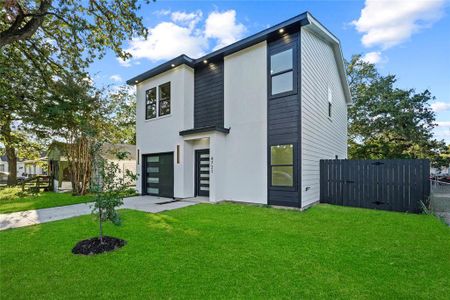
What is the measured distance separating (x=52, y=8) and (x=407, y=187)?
41.3ft

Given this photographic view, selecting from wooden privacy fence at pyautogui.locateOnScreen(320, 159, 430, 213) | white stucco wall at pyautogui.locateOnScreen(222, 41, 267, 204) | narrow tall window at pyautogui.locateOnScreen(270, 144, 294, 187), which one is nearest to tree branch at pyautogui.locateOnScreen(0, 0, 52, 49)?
white stucco wall at pyautogui.locateOnScreen(222, 41, 267, 204)

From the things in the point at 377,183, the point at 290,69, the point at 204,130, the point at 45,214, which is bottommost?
the point at 45,214

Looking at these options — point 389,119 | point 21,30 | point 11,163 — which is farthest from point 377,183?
point 11,163

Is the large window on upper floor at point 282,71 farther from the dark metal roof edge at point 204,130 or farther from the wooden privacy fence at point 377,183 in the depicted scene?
the wooden privacy fence at point 377,183

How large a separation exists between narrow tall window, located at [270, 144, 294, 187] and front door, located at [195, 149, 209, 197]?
2923mm

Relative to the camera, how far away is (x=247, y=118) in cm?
862

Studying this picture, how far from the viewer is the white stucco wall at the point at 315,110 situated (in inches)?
299

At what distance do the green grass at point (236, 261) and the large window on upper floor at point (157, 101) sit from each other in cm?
604

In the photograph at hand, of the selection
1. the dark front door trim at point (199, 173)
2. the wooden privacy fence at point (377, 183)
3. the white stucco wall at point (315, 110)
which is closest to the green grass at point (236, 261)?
the wooden privacy fence at point (377, 183)

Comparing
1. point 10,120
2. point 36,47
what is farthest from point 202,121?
point 10,120

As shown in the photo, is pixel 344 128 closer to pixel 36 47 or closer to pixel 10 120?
pixel 36 47

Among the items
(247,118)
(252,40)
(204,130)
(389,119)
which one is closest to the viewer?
(252,40)

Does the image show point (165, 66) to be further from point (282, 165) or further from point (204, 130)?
point (282, 165)

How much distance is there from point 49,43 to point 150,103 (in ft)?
16.1
